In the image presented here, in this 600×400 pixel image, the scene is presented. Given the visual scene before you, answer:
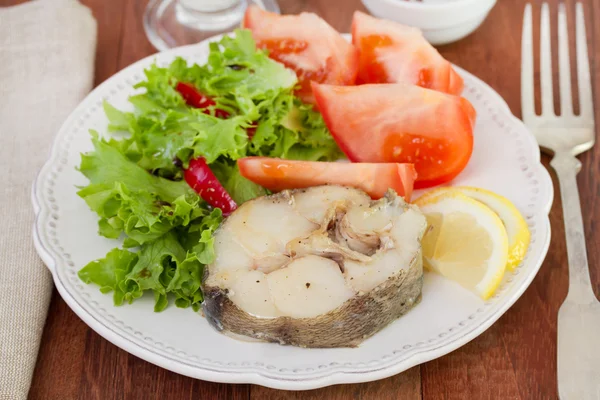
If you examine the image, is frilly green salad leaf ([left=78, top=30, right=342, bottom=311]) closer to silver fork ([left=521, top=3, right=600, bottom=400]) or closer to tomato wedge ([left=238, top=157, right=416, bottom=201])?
tomato wedge ([left=238, top=157, right=416, bottom=201])

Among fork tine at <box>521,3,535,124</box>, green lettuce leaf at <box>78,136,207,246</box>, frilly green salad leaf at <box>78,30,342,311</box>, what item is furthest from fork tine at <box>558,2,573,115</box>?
green lettuce leaf at <box>78,136,207,246</box>

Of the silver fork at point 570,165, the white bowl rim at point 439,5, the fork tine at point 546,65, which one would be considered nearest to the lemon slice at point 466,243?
the silver fork at point 570,165

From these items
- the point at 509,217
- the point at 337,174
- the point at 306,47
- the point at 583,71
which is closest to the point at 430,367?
the point at 509,217

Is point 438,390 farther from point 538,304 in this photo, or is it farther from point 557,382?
point 538,304

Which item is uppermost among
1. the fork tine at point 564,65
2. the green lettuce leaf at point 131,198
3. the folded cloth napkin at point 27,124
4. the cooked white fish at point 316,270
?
the fork tine at point 564,65

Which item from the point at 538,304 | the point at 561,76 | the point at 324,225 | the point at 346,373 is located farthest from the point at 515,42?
the point at 346,373

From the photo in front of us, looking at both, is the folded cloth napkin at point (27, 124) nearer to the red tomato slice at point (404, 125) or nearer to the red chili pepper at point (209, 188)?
the red chili pepper at point (209, 188)
